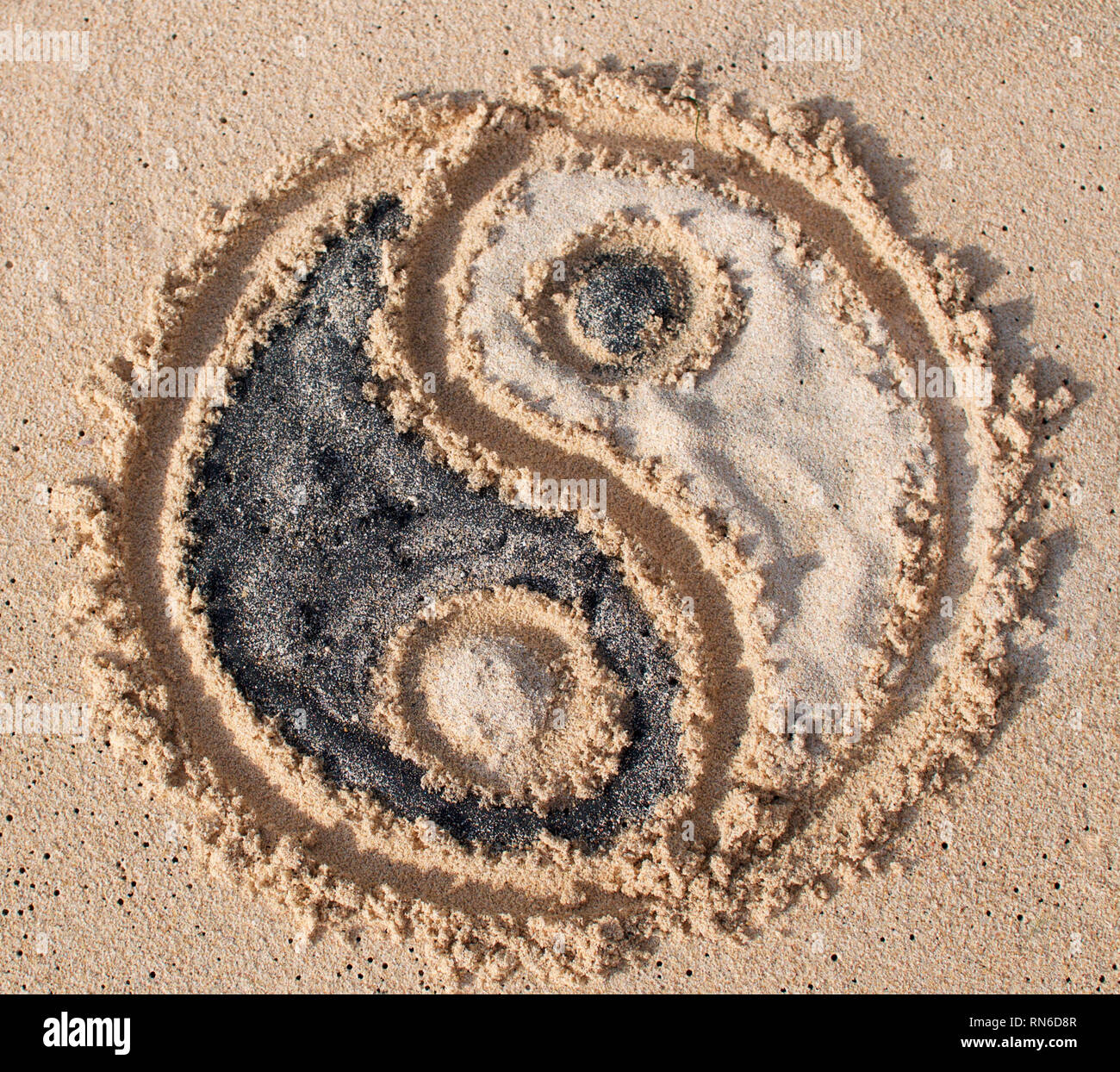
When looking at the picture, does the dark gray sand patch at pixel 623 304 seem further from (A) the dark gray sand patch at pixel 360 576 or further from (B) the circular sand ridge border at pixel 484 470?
(A) the dark gray sand patch at pixel 360 576

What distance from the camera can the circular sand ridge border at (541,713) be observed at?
12.4 ft

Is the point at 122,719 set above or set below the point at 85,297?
below

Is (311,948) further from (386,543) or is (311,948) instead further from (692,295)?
(692,295)

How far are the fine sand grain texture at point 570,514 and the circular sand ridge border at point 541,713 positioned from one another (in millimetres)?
20

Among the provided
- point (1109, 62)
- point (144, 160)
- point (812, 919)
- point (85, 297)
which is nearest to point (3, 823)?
point (85, 297)

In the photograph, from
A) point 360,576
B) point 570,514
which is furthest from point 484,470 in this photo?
point 360,576

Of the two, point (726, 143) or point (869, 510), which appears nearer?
point (869, 510)

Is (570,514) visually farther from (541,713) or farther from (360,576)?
(360,576)

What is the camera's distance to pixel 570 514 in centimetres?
384

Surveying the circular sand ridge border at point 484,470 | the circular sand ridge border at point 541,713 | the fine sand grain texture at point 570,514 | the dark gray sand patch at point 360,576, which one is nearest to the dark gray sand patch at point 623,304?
the fine sand grain texture at point 570,514

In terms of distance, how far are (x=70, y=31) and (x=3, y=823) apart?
392 centimetres

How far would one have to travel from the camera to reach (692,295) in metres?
3.95

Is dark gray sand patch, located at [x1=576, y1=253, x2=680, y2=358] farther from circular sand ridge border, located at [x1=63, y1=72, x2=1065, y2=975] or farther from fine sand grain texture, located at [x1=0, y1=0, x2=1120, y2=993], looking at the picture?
circular sand ridge border, located at [x1=63, y1=72, x2=1065, y2=975]

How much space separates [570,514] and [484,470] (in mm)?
451
